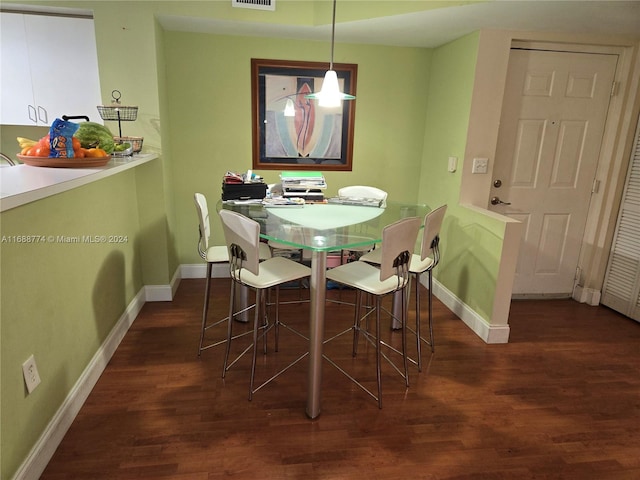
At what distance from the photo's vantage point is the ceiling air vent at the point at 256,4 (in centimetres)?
290

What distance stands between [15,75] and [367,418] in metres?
3.31

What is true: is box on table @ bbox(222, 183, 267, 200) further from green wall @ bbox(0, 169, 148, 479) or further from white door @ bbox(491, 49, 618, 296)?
white door @ bbox(491, 49, 618, 296)

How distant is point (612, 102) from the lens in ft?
10.6

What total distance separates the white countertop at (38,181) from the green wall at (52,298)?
0.11m

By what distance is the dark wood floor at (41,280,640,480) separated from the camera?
177 centimetres

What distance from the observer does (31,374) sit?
5.21ft

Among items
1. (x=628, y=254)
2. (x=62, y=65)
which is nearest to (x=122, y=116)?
(x=62, y=65)

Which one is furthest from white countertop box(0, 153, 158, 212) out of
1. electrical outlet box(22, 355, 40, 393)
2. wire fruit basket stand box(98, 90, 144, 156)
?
electrical outlet box(22, 355, 40, 393)

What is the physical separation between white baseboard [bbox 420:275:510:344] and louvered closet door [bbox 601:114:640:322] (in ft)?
4.31

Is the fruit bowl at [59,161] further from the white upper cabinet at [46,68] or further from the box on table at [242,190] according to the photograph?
the white upper cabinet at [46,68]

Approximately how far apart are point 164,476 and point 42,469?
0.50m

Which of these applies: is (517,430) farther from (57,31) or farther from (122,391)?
(57,31)

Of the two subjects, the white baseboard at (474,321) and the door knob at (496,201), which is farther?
the door knob at (496,201)

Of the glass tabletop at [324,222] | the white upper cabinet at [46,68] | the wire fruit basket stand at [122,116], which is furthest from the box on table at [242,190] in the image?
the white upper cabinet at [46,68]
